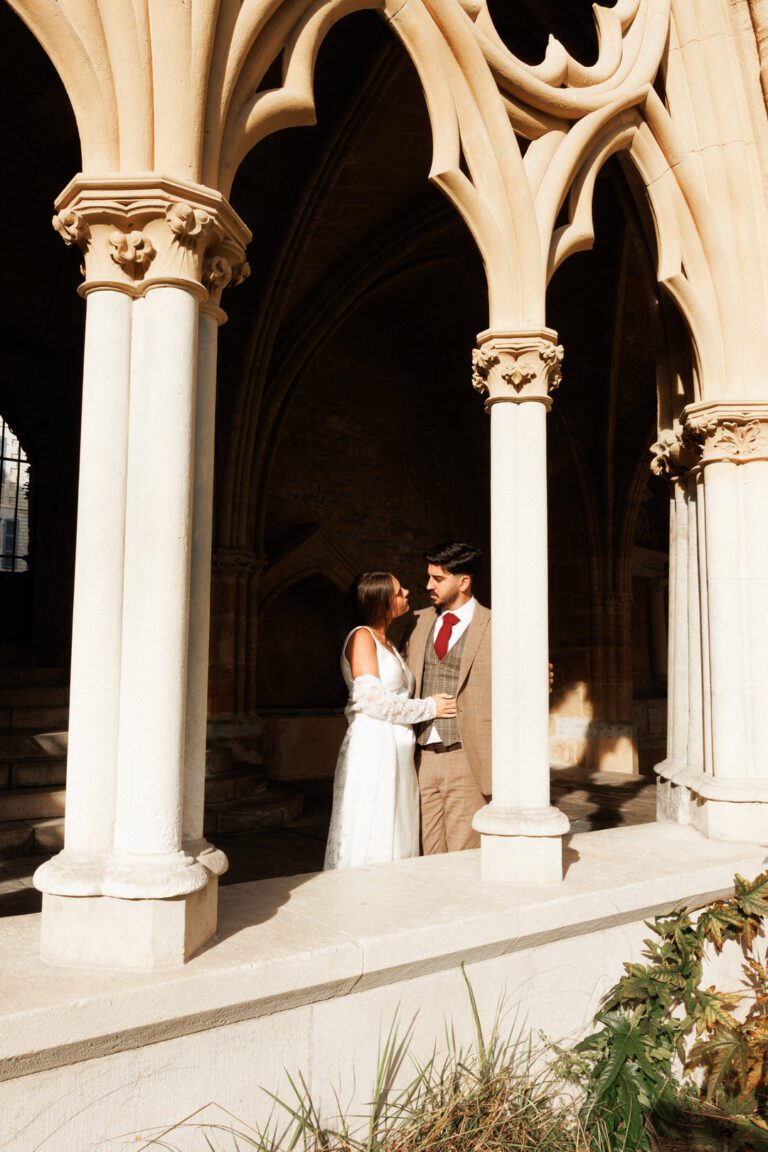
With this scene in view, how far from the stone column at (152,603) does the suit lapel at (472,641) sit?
4.35 feet

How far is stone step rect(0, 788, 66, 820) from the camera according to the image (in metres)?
5.65

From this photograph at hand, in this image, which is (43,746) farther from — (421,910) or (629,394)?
(629,394)

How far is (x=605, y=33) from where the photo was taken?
3564 millimetres

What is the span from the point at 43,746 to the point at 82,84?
497 cm

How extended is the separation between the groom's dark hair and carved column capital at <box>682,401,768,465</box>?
1208mm

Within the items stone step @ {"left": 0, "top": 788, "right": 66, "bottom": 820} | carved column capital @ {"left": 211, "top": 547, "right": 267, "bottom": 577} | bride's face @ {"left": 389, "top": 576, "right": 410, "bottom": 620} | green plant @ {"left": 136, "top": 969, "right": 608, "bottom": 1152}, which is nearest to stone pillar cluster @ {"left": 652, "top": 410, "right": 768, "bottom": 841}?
bride's face @ {"left": 389, "top": 576, "right": 410, "bottom": 620}

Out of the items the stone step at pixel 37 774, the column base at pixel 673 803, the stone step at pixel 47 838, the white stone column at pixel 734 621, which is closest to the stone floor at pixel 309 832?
the stone step at pixel 47 838

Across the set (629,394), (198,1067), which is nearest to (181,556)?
(198,1067)

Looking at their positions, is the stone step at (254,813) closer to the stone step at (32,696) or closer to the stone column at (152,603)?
the stone step at (32,696)

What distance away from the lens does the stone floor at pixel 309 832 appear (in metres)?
4.79

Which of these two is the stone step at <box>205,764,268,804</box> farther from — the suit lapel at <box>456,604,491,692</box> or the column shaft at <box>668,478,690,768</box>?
the suit lapel at <box>456,604,491,692</box>

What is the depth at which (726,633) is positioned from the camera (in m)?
3.70

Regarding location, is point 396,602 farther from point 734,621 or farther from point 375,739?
point 734,621

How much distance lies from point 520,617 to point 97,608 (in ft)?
4.50
